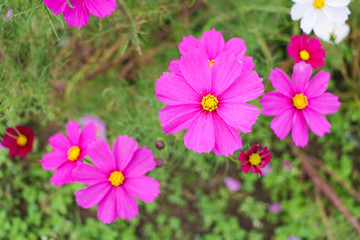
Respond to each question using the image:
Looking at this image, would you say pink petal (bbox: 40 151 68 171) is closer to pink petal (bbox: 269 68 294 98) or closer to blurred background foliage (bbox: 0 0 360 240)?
blurred background foliage (bbox: 0 0 360 240)

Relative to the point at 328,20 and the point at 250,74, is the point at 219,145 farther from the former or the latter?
the point at 328,20

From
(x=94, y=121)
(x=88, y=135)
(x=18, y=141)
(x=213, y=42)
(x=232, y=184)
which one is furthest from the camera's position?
(x=232, y=184)

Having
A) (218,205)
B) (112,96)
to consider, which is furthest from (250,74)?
(218,205)

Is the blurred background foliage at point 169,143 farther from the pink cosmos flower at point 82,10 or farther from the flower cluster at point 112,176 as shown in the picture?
the pink cosmos flower at point 82,10

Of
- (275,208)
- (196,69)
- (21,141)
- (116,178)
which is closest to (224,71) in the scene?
(196,69)

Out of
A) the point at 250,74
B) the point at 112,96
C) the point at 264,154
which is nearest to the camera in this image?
the point at 250,74

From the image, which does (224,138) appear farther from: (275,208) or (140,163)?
(275,208)
